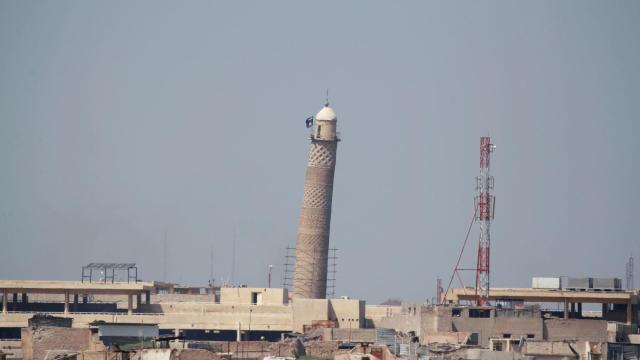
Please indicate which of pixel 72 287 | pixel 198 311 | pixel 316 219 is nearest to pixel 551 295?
pixel 316 219

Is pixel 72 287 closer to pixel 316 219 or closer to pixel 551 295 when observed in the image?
pixel 316 219

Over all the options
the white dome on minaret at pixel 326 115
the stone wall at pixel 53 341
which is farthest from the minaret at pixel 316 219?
the stone wall at pixel 53 341

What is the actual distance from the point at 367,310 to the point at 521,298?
39.6ft

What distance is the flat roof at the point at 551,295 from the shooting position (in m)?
125

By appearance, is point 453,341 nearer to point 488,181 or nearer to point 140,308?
point 488,181

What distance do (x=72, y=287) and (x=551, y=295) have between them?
32.5 m

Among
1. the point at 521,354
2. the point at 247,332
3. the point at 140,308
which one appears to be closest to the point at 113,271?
the point at 140,308

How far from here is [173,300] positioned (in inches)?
5433

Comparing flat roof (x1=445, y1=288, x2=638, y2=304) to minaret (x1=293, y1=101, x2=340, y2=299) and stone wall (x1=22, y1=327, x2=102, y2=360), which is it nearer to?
minaret (x1=293, y1=101, x2=340, y2=299)

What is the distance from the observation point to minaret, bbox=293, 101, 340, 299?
A: 134m

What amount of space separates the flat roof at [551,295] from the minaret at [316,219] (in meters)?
10.6

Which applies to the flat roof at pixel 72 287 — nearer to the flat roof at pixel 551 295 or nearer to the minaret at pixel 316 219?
the minaret at pixel 316 219

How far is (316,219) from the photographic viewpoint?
442 feet

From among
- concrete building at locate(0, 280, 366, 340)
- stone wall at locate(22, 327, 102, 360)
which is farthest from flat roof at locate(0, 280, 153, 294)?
Answer: stone wall at locate(22, 327, 102, 360)
